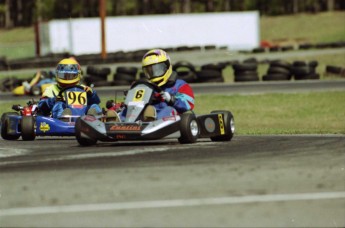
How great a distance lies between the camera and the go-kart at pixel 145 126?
36.4 ft

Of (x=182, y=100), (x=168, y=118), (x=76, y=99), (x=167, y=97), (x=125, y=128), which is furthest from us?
(x=76, y=99)

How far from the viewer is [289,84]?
2689 centimetres

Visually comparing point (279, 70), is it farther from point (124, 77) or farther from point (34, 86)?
point (34, 86)

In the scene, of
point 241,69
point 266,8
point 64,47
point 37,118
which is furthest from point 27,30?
point 37,118

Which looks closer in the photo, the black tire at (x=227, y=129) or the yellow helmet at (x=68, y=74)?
the black tire at (x=227, y=129)

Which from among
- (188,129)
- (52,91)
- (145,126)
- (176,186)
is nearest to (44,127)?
(52,91)

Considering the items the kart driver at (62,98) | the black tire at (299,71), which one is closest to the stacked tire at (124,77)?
the black tire at (299,71)

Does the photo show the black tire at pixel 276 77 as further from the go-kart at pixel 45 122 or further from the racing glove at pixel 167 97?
the racing glove at pixel 167 97

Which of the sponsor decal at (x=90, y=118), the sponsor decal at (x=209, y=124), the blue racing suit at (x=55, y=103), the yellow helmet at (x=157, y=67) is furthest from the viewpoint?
the blue racing suit at (x=55, y=103)

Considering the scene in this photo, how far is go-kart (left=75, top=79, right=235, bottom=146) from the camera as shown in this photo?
36.4 ft

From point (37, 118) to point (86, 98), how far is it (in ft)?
2.79

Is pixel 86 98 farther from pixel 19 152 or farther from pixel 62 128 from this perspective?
pixel 19 152

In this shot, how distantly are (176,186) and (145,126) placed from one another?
150 inches

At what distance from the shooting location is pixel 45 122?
1284 cm
